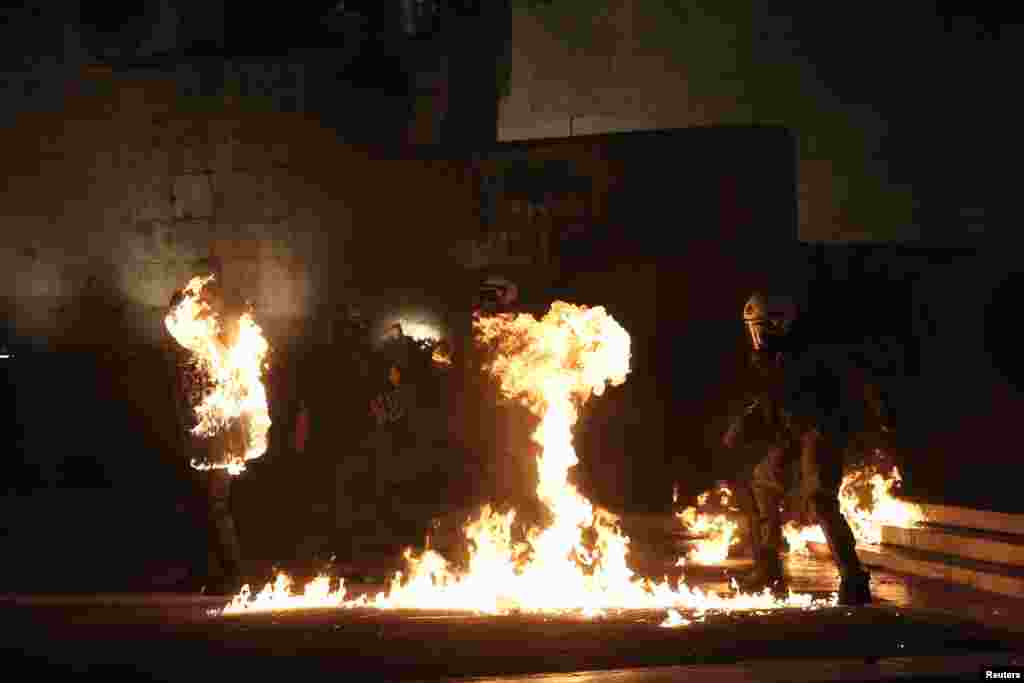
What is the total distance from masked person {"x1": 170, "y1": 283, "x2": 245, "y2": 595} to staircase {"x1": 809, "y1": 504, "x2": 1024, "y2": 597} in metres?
6.31

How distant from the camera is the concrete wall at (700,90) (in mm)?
17828

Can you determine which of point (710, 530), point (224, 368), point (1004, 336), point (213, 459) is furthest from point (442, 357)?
point (1004, 336)

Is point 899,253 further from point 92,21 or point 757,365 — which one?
point 92,21

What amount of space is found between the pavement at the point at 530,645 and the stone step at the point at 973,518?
1.34 metres

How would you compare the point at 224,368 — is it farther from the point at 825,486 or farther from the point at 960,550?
the point at 960,550

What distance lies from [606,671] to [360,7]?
40.6 feet

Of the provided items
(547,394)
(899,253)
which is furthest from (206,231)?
(899,253)

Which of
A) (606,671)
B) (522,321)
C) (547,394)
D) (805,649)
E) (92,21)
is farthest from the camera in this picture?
(92,21)

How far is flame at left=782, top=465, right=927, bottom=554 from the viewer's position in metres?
13.0

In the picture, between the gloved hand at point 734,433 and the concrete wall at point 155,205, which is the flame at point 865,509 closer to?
the gloved hand at point 734,433

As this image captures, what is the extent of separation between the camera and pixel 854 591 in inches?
375

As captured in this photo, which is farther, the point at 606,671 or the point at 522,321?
the point at 522,321

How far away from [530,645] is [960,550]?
537 cm

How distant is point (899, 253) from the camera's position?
14.9 meters
